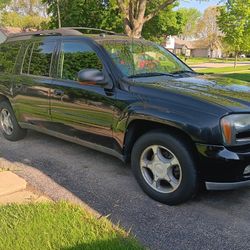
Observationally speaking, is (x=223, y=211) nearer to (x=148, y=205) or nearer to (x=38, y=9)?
(x=148, y=205)

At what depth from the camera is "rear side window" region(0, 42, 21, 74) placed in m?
6.10

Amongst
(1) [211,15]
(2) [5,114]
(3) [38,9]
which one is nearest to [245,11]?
(2) [5,114]

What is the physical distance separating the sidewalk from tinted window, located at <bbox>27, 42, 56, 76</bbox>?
1681 millimetres

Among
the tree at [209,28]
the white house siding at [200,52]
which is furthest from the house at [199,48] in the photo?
the tree at [209,28]

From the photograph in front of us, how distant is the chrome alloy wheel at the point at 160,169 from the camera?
3873mm

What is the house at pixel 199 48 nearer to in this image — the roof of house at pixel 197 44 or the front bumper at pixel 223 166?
the roof of house at pixel 197 44

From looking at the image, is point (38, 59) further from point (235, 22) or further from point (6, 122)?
point (235, 22)

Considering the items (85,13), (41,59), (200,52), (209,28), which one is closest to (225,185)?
(41,59)

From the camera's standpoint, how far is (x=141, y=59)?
4.87 m

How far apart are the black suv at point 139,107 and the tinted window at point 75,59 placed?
0.6 inches

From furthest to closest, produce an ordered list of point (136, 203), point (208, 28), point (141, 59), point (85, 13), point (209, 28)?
point (208, 28), point (209, 28), point (85, 13), point (141, 59), point (136, 203)

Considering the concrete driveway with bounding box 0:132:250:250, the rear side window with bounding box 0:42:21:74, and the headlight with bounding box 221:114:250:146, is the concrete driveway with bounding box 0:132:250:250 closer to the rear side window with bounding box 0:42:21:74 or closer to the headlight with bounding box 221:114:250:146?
the headlight with bounding box 221:114:250:146

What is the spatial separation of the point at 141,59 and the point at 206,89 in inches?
44.7

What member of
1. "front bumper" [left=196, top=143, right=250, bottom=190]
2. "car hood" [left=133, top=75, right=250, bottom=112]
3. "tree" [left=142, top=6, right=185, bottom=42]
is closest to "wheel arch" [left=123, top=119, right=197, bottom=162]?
"front bumper" [left=196, top=143, right=250, bottom=190]
